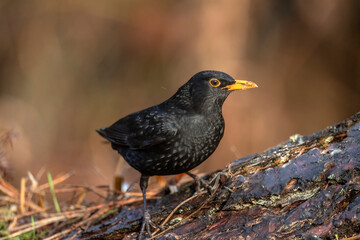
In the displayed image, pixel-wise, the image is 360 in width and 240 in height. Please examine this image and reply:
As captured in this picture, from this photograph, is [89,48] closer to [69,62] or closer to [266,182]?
[69,62]

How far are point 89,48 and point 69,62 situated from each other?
1.42 ft

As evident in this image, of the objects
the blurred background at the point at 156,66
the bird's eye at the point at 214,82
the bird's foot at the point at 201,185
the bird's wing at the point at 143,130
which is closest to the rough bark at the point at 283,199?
the bird's foot at the point at 201,185

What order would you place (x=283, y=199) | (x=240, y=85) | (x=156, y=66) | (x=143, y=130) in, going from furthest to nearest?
(x=156, y=66) → (x=143, y=130) → (x=240, y=85) → (x=283, y=199)

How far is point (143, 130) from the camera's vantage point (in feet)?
11.8

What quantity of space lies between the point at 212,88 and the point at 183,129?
1.37ft

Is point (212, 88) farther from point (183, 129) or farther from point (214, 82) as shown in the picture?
point (183, 129)

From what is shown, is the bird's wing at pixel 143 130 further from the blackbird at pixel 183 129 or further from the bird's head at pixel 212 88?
the bird's head at pixel 212 88

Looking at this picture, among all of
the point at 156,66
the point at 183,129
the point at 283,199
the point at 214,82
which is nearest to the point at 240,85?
the point at 214,82

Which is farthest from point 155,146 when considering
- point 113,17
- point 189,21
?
point 113,17

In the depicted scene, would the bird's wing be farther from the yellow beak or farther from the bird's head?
the yellow beak

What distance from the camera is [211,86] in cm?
344

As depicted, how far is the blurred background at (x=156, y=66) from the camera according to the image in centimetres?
645

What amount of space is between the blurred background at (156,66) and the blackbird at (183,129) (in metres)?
2.62

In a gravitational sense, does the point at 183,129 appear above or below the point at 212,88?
below
